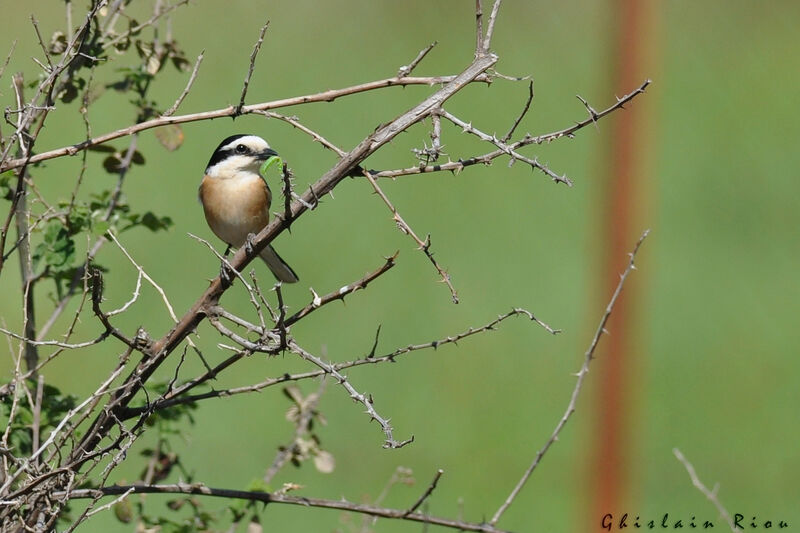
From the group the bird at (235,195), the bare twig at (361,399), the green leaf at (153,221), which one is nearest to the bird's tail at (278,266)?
the bird at (235,195)

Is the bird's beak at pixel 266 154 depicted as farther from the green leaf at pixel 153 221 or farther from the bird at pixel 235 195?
the green leaf at pixel 153 221

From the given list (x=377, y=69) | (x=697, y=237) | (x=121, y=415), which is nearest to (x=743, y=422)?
(x=697, y=237)

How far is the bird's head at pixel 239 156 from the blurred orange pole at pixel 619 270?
55.5 inches

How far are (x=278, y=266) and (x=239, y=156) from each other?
17.3 inches

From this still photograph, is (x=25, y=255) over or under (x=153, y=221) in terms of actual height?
under

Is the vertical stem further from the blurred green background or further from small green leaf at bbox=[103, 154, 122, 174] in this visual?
the blurred green background

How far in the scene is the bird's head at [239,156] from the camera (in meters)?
4.30

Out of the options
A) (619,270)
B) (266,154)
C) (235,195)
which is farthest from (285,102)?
(619,270)

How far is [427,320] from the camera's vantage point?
26.1ft

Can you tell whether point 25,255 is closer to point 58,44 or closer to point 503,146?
point 58,44

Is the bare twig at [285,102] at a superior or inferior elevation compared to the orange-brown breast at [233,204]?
inferior

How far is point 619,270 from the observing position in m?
4.83

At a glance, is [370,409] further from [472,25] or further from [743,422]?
[472,25]

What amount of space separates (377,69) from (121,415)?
7385 mm
